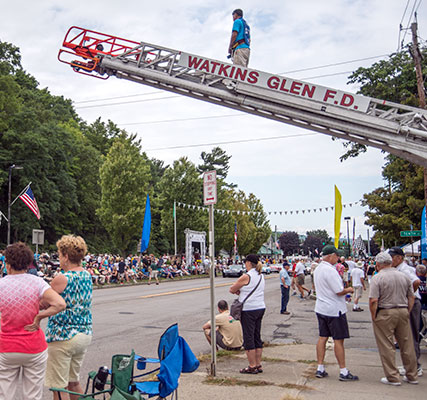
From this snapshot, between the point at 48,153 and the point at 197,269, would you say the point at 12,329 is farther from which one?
the point at 48,153

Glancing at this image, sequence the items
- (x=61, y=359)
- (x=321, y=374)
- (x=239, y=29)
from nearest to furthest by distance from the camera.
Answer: (x=61, y=359)
(x=321, y=374)
(x=239, y=29)

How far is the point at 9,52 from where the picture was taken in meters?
52.7

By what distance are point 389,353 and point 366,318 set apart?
8.77 meters

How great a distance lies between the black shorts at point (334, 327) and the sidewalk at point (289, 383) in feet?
2.07

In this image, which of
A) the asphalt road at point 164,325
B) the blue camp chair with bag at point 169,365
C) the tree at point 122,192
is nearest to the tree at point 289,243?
the tree at point 122,192

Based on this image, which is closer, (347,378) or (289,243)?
(347,378)

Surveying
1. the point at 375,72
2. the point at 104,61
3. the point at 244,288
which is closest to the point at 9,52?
the point at 375,72

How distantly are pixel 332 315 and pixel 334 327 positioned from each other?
0.16 metres

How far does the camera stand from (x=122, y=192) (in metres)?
48.9

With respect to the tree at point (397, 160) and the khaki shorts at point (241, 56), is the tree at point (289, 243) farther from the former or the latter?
the khaki shorts at point (241, 56)

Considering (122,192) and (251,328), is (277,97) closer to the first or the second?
(251,328)

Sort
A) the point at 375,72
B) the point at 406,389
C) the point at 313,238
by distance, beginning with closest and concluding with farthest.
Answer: the point at 406,389, the point at 375,72, the point at 313,238

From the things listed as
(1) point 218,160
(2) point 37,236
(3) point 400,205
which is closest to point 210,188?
(2) point 37,236

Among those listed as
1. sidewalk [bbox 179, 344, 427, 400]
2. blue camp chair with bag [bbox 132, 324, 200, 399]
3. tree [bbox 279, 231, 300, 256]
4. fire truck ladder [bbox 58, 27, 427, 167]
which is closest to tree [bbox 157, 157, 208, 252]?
fire truck ladder [bbox 58, 27, 427, 167]
